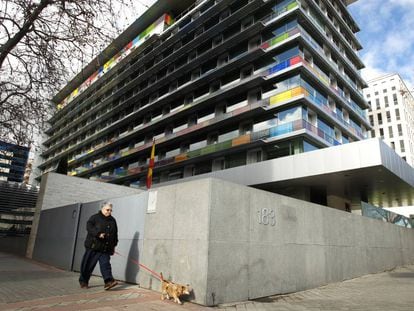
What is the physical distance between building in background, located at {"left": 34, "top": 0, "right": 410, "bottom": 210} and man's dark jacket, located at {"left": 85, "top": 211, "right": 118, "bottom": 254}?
13.1m

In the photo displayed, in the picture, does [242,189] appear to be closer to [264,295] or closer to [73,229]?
[264,295]

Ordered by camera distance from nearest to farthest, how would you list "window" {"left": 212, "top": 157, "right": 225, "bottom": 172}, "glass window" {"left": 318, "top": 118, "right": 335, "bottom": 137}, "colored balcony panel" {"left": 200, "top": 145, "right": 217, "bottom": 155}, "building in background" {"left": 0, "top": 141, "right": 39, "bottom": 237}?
"building in background" {"left": 0, "top": 141, "right": 39, "bottom": 237} < "glass window" {"left": 318, "top": 118, "right": 335, "bottom": 137} < "colored balcony panel" {"left": 200, "top": 145, "right": 217, "bottom": 155} < "window" {"left": 212, "top": 157, "right": 225, "bottom": 172}

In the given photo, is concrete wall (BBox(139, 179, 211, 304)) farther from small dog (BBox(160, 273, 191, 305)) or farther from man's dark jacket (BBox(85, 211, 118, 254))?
man's dark jacket (BBox(85, 211, 118, 254))

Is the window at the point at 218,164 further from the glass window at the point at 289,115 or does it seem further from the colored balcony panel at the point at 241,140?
the glass window at the point at 289,115

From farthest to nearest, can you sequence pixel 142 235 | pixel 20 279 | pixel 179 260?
pixel 20 279
pixel 142 235
pixel 179 260

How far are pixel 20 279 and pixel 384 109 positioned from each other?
65.5m

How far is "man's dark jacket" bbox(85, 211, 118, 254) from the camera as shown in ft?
19.7

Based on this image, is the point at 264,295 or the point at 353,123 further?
the point at 353,123

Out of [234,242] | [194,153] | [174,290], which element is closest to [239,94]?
[194,153]

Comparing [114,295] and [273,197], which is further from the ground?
[273,197]

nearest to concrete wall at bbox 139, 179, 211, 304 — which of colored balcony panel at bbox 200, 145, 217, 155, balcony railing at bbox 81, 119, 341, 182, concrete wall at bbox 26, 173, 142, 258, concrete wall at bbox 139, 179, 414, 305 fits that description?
concrete wall at bbox 139, 179, 414, 305

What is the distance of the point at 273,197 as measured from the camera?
6.51 metres

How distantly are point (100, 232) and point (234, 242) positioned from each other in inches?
104

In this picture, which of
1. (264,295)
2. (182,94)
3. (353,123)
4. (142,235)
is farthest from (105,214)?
(353,123)
